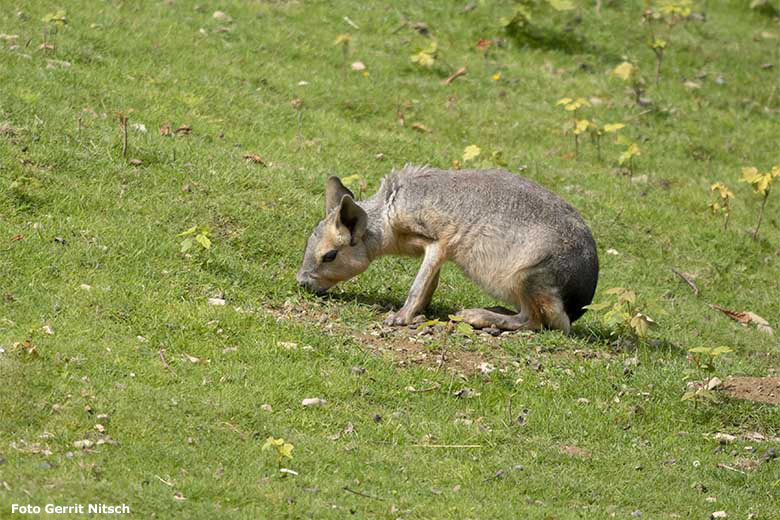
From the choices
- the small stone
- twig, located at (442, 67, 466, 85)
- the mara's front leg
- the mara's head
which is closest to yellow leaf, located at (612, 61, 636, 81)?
twig, located at (442, 67, 466, 85)

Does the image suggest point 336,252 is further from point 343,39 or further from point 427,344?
point 343,39

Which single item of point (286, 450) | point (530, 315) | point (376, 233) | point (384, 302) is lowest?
point (384, 302)

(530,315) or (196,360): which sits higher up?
(196,360)

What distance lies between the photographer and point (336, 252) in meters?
10.2

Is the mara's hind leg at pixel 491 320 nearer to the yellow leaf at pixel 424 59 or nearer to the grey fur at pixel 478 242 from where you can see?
the grey fur at pixel 478 242

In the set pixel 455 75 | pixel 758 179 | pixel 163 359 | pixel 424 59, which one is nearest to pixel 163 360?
pixel 163 359

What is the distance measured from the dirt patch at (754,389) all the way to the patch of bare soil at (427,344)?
1023mm

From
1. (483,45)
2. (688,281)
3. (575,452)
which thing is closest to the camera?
(575,452)

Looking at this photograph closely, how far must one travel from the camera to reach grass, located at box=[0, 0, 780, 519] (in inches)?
291

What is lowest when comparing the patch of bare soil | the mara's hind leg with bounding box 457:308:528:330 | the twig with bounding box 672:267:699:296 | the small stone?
the twig with bounding box 672:267:699:296

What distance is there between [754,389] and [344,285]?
12.1 feet

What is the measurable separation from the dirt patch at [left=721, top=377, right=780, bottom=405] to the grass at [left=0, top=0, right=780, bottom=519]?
0.15 m

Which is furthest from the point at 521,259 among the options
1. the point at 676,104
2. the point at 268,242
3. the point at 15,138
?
the point at 676,104

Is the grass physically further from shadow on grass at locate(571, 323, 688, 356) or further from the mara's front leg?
the mara's front leg
